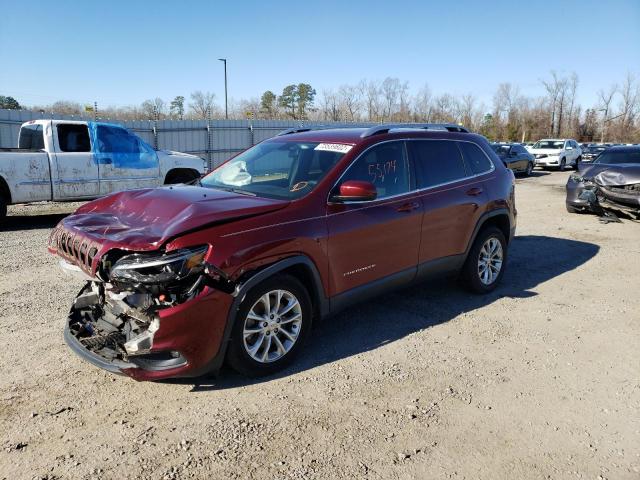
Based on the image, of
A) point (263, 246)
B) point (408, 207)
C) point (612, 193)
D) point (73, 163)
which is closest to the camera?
point (263, 246)

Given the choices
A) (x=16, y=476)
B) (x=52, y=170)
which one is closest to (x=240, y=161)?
(x=16, y=476)

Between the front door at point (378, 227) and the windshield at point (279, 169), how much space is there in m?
0.26

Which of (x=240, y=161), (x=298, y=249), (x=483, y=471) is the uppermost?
(x=240, y=161)

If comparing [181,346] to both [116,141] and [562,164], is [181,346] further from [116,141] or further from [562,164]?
[562,164]

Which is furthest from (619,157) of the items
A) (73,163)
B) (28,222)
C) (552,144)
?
(552,144)

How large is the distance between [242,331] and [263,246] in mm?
608

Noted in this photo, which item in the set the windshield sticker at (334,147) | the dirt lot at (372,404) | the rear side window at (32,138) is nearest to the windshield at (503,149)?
the dirt lot at (372,404)

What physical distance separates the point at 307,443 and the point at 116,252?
5.73ft

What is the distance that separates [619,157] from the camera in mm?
11938

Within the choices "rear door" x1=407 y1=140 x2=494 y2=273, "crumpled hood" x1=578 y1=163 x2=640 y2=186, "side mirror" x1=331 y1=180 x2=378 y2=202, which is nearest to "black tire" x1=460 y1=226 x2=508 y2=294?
"rear door" x1=407 y1=140 x2=494 y2=273

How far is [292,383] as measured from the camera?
12.0ft

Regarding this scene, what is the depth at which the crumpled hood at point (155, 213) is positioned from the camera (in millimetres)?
3297

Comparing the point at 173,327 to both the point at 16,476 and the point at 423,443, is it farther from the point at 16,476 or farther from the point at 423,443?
the point at 423,443

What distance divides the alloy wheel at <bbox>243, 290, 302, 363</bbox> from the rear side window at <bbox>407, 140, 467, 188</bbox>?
1914 millimetres
